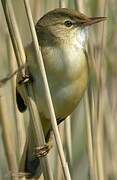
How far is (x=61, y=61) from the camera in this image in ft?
5.14

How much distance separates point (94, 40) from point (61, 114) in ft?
1.04

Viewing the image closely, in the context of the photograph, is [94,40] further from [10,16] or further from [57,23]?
[10,16]

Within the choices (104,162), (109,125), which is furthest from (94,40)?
(104,162)

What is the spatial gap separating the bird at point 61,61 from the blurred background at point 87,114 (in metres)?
0.06

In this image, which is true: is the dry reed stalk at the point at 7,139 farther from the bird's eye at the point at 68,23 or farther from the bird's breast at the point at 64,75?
Result: the bird's eye at the point at 68,23

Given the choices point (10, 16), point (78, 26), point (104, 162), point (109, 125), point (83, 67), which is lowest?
point (104, 162)

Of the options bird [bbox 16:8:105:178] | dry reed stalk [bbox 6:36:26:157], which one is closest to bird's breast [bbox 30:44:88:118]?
bird [bbox 16:8:105:178]

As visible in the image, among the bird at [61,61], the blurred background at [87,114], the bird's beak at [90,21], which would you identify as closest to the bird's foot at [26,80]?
the bird at [61,61]

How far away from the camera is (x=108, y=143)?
5.92ft

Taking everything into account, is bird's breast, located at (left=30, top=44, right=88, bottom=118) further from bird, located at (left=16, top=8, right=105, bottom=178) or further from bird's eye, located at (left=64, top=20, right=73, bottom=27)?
A: bird's eye, located at (left=64, top=20, right=73, bottom=27)

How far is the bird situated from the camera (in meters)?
1.56

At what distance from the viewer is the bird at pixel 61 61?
1.56 m

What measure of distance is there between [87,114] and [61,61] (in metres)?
0.23

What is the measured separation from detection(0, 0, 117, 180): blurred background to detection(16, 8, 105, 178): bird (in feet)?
0.19
